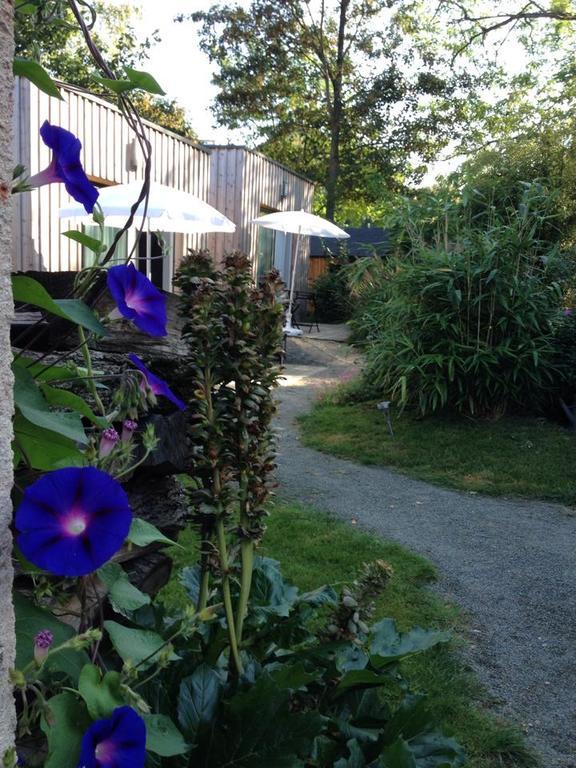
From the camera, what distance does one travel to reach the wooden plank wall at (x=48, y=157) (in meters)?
7.88

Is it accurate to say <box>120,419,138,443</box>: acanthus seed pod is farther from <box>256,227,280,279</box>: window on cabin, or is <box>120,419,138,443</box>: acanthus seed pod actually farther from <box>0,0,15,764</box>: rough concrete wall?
<box>256,227,280,279</box>: window on cabin

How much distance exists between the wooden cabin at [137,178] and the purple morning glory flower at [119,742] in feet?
3.01

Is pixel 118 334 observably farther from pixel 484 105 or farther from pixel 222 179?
pixel 484 105

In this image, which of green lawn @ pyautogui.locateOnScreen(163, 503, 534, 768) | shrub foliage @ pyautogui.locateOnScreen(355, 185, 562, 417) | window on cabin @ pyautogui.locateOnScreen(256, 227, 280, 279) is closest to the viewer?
green lawn @ pyautogui.locateOnScreen(163, 503, 534, 768)

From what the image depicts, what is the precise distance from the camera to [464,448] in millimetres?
6809

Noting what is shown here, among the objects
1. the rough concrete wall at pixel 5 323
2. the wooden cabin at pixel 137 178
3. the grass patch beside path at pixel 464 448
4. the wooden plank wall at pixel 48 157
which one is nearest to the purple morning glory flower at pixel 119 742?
the rough concrete wall at pixel 5 323

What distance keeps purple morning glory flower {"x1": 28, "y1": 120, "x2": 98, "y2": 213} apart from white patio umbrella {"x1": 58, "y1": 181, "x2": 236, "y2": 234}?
654cm

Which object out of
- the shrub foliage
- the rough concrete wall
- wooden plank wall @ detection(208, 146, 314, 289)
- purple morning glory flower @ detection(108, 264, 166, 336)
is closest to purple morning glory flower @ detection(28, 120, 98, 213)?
purple morning glory flower @ detection(108, 264, 166, 336)

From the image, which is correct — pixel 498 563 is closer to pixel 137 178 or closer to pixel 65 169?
pixel 65 169

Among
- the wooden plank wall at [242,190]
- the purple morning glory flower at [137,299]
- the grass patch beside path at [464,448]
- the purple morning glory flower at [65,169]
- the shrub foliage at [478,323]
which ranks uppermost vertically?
the wooden plank wall at [242,190]

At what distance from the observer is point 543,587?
3.98m

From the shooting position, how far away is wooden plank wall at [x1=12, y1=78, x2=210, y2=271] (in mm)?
7882

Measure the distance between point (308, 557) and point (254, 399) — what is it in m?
2.84

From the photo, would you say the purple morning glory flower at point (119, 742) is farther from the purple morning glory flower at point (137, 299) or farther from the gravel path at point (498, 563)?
the gravel path at point (498, 563)
